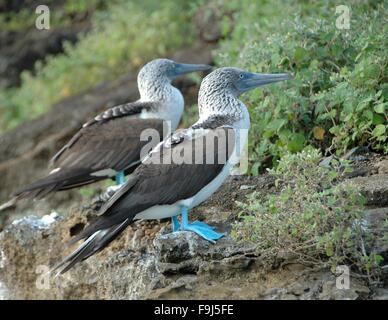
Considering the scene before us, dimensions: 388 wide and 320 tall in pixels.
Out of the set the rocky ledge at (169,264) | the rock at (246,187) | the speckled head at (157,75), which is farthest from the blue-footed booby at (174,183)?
the speckled head at (157,75)

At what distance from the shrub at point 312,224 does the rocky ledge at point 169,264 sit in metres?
0.11

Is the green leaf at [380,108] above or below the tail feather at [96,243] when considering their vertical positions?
above

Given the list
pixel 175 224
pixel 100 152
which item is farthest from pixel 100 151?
pixel 175 224

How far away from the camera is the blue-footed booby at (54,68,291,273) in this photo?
6.59m

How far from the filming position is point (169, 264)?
6.41m

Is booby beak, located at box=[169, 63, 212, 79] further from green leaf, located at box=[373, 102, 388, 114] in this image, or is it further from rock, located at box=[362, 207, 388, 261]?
rock, located at box=[362, 207, 388, 261]

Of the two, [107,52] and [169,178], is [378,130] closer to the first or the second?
[169,178]

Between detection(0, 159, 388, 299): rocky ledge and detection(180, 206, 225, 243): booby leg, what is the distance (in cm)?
4

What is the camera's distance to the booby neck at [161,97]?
9.18 metres

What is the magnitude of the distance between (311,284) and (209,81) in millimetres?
2359

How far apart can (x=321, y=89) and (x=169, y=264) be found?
2561 millimetres

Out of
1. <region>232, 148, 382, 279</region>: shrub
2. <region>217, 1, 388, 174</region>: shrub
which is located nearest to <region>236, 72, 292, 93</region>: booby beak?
<region>217, 1, 388, 174</region>: shrub

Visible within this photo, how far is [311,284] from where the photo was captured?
5820mm

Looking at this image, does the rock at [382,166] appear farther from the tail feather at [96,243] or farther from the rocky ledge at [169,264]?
the tail feather at [96,243]
